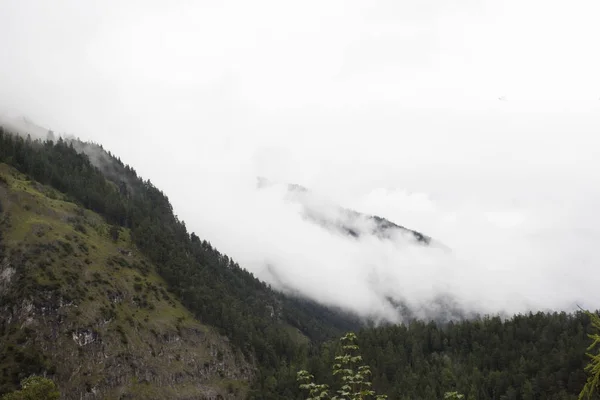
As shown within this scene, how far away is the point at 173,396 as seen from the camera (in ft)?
599

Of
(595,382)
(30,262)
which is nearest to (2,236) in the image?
(30,262)

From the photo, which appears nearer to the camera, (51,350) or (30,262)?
(51,350)

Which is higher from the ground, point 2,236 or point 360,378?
point 2,236

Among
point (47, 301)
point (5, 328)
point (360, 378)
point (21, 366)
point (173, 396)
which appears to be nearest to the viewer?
point (360, 378)

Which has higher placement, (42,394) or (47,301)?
(47,301)

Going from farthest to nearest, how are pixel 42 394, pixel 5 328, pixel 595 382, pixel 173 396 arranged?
pixel 173 396, pixel 5 328, pixel 42 394, pixel 595 382

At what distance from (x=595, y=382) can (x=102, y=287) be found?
20337cm

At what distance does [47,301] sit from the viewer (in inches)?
6693

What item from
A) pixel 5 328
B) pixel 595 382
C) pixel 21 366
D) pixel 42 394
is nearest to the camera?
pixel 595 382

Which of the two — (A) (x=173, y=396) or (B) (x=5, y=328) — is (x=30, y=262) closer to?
(B) (x=5, y=328)

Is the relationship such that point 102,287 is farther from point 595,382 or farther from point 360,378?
point 595,382

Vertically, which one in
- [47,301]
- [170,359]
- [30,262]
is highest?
[30,262]

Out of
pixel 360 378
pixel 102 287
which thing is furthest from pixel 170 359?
pixel 360 378

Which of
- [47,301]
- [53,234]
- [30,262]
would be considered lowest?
[47,301]
